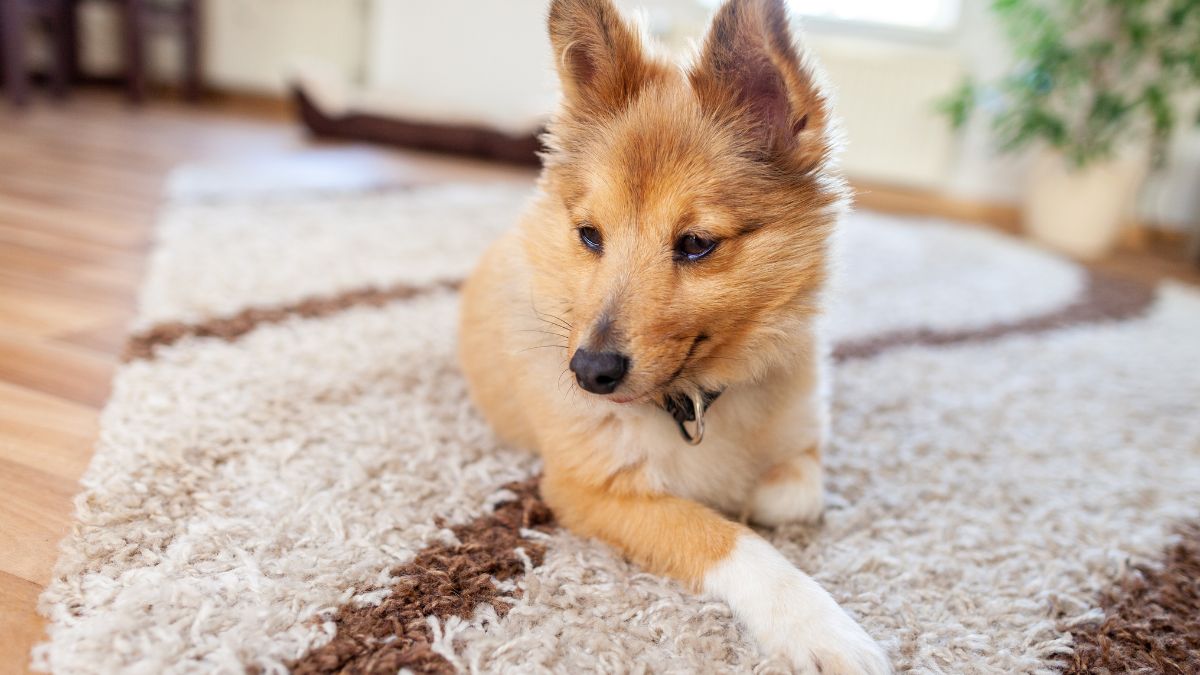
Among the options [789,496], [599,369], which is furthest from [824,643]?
[599,369]

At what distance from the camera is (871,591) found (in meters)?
1.51

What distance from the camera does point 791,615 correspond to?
132cm

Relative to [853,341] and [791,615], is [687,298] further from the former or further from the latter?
[853,341]

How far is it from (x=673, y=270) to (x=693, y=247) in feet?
0.22

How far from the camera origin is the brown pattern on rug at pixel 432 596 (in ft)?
3.92

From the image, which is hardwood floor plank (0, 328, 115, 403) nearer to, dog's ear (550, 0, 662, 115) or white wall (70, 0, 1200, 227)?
dog's ear (550, 0, 662, 115)

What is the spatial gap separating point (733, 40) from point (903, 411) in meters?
1.44

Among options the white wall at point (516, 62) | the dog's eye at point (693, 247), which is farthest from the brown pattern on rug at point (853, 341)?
the white wall at point (516, 62)

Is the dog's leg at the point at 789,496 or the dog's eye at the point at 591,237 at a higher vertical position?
the dog's eye at the point at 591,237

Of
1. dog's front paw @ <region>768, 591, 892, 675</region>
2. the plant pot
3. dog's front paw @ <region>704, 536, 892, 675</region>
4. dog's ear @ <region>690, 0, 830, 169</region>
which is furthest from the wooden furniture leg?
the plant pot

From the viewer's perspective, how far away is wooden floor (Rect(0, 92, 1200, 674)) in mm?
1495

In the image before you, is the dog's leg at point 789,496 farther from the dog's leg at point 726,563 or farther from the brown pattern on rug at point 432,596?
the brown pattern on rug at point 432,596

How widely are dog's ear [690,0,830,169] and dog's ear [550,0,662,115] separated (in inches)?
5.4

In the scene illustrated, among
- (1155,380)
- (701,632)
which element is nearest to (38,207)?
(701,632)
